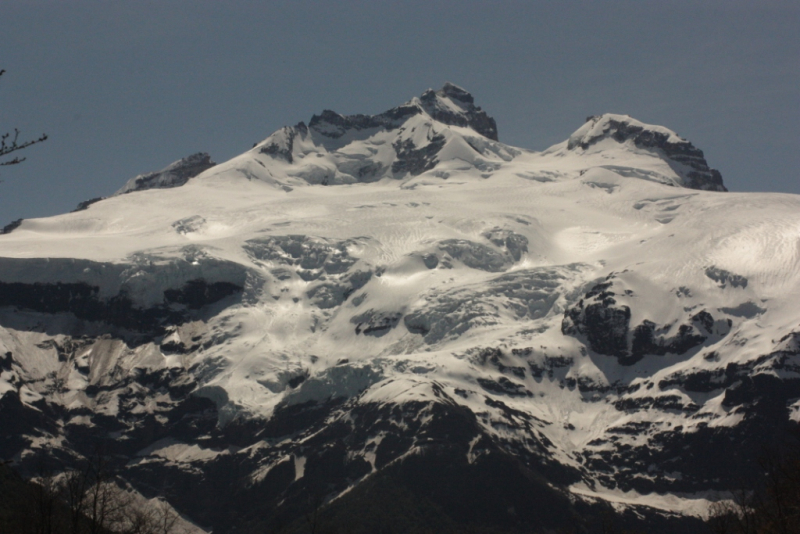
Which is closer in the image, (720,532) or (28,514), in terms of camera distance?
(720,532)

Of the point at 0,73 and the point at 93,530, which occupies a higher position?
the point at 0,73

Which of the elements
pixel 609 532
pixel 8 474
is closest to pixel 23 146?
pixel 609 532

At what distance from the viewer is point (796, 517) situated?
81938 mm

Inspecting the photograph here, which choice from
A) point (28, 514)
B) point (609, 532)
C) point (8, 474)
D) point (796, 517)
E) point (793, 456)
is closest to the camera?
point (796, 517)

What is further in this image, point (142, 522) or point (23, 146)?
point (142, 522)

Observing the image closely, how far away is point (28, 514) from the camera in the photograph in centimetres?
9375

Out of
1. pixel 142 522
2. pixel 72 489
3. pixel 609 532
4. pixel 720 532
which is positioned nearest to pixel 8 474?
pixel 142 522

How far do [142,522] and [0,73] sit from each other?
207ft

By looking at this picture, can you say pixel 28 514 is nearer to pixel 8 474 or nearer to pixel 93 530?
pixel 93 530

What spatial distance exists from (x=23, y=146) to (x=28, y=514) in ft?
181

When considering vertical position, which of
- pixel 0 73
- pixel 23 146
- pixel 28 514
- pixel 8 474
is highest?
pixel 0 73

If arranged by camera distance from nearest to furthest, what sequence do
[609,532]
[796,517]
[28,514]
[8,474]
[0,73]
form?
[0,73] < [796,517] < [28,514] < [609,532] < [8,474]

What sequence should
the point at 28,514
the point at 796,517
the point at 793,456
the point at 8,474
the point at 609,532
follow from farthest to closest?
1. the point at 8,474
2. the point at 609,532
3. the point at 793,456
4. the point at 28,514
5. the point at 796,517

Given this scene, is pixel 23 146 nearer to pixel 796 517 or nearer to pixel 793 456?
pixel 796 517
